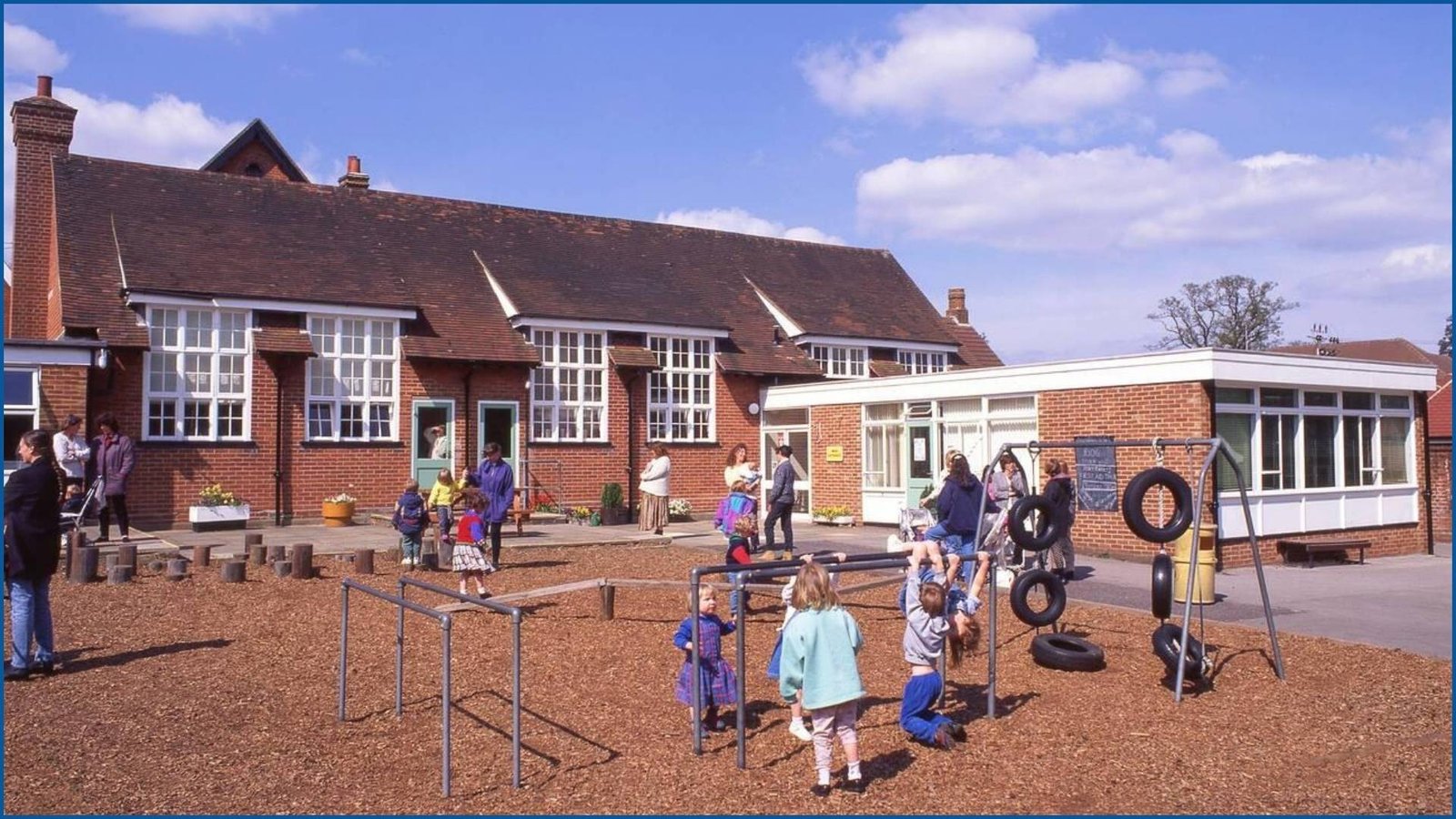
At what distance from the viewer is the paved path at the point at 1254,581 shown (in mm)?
11594

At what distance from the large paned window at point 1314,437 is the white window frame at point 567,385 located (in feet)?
41.8

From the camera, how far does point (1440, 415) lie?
120 ft

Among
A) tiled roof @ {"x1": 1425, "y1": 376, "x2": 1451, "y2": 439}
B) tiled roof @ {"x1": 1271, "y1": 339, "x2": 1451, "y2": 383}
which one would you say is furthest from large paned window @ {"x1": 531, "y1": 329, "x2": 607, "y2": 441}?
tiled roof @ {"x1": 1271, "y1": 339, "x2": 1451, "y2": 383}

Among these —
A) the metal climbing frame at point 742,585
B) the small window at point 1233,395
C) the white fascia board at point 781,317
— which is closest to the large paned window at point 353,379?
the white fascia board at point 781,317

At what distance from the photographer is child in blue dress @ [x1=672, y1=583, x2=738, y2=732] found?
754cm

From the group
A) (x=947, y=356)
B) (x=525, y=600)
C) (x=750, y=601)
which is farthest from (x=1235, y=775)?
(x=947, y=356)

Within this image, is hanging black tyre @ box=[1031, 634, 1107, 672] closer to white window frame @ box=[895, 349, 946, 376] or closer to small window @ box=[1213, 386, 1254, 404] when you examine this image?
small window @ box=[1213, 386, 1254, 404]

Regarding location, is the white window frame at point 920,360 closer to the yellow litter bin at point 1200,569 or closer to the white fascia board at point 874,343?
the white fascia board at point 874,343

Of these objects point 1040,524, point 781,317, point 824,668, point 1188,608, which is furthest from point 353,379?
point 824,668

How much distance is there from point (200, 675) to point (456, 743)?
9.71 feet

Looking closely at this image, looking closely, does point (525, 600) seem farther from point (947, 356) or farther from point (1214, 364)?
point (947, 356)

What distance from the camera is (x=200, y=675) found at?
9.12 meters

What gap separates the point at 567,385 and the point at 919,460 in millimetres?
7689

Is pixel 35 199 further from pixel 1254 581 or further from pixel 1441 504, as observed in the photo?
pixel 1441 504
